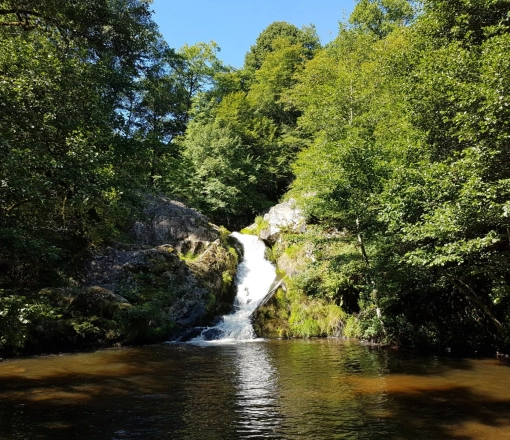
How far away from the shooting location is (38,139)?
9.02 m

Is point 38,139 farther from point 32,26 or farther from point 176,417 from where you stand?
point 176,417

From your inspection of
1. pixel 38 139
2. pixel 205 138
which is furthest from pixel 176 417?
pixel 205 138

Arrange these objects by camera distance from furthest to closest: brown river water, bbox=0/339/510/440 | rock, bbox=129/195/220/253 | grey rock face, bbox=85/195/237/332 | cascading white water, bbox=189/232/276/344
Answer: rock, bbox=129/195/220/253 < grey rock face, bbox=85/195/237/332 < cascading white water, bbox=189/232/276/344 < brown river water, bbox=0/339/510/440

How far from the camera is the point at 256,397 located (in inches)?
321

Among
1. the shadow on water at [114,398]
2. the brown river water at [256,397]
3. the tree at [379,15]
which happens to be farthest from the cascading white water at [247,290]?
the tree at [379,15]

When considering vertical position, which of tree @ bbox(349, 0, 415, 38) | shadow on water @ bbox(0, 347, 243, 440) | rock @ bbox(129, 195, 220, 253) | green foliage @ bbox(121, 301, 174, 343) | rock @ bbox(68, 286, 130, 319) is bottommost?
shadow on water @ bbox(0, 347, 243, 440)

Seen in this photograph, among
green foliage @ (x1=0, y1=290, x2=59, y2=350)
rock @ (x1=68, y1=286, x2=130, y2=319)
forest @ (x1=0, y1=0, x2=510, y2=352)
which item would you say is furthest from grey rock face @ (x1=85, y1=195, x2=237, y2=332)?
green foliage @ (x1=0, y1=290, x2=59, y2=350)

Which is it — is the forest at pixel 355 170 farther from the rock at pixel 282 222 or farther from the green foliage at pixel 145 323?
the rock at pixel 282 222

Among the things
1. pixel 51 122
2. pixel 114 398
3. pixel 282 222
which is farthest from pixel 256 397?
pixel 282 222

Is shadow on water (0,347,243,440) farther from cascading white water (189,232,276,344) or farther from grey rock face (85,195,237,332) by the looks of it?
grey rock face (85,195,237,332)

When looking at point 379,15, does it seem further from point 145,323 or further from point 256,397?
point 256,397

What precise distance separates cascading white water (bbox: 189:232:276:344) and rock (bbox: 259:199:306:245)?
75cm

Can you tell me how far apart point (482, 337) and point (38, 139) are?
1434cm

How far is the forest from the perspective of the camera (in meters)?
9.06
